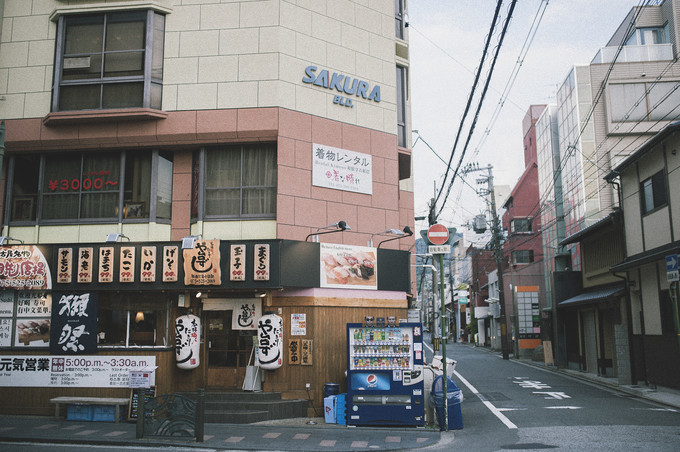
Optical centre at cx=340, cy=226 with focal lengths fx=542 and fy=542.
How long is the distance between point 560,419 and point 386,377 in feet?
15.9

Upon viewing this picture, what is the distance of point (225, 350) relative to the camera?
1570 centimetres

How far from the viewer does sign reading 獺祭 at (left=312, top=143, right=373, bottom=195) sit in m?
16.3

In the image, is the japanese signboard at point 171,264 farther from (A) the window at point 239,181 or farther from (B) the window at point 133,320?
(A) the window at point 239,181

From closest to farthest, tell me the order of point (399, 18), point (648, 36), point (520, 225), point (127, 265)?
point (127, 265) < point (399, 18) < point (648, 36) < point (520, 225)

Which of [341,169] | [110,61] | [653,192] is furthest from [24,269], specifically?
[653,192]

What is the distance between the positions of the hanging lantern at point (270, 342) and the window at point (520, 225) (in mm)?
39732

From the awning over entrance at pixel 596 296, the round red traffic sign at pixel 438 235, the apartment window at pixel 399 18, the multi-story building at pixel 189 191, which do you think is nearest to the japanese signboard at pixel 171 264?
the multi-story building at pixel 189 191

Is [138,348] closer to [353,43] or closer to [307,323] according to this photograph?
[307,323]

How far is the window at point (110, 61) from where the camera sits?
16312 millimetres

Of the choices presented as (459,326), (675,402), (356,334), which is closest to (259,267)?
(356,334)

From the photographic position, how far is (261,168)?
53.7 feet

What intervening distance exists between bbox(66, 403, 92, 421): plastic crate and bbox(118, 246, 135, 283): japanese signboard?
3.42 meters

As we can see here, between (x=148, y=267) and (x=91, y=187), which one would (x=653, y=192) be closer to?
(x=148, y=267)

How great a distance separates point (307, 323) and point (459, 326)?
64642 millimetres
